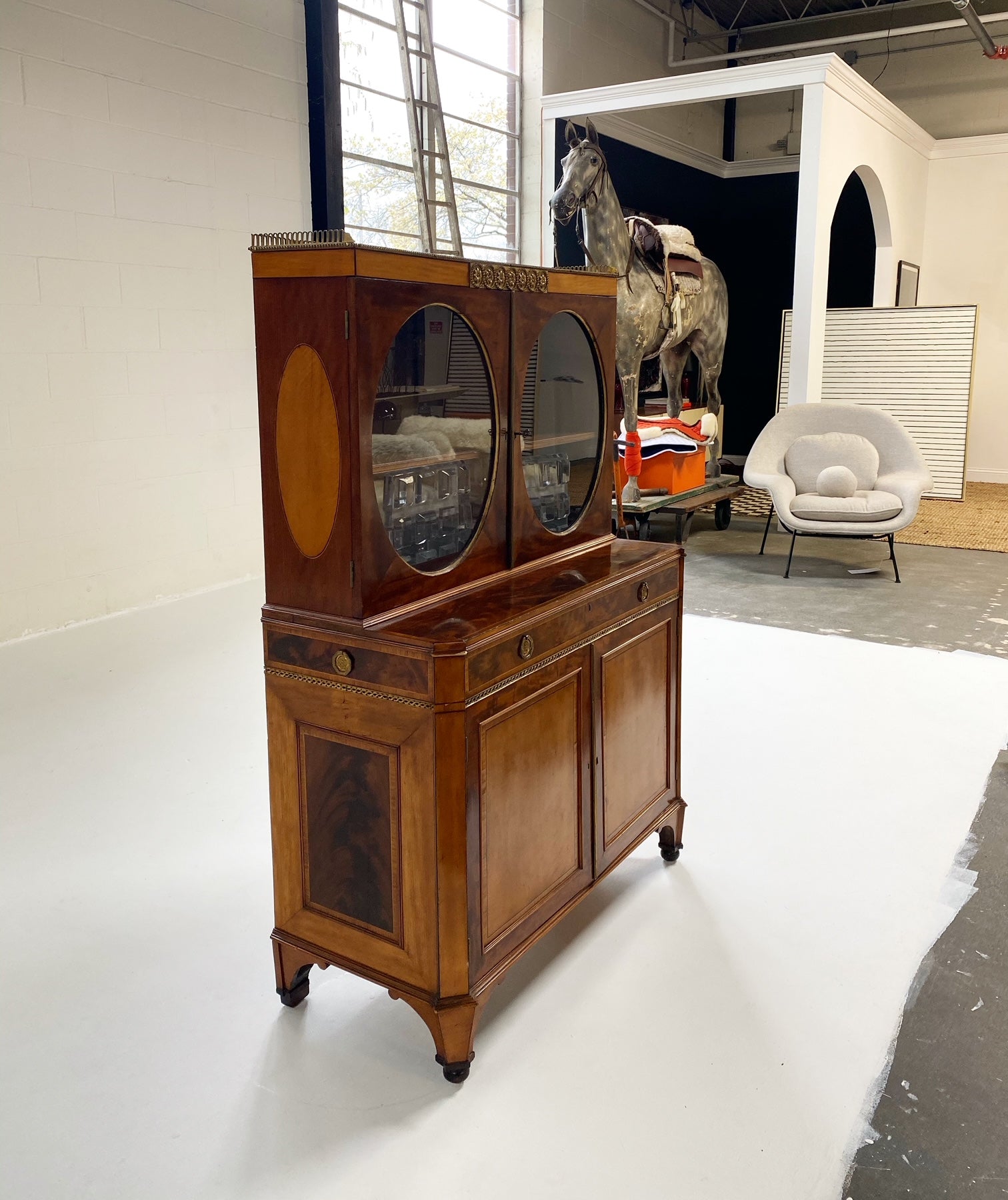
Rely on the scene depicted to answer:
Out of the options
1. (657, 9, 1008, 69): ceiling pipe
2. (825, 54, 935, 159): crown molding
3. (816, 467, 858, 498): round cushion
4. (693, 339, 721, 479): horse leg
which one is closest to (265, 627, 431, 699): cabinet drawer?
(816, 467, 858, 498): round cushion

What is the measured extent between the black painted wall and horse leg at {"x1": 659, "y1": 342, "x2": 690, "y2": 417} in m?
2.69

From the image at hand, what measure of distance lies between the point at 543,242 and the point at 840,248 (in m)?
4.57

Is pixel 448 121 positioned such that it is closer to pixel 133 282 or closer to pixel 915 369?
pixel 133 282

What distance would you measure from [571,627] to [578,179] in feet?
17.1

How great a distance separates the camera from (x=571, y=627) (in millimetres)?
2264

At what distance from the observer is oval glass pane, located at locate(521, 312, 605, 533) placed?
2.42 metres

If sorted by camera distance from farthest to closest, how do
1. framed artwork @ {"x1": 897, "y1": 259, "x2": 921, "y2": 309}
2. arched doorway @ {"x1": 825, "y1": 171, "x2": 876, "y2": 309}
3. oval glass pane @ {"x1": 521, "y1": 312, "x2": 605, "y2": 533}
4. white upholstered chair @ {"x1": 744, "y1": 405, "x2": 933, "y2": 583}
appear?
arched doorway @ {"x1": 825, "y1": 171, "x2": 876, "y2": 309}, framed artwork @ {"x1": 897, "y1": 259, "x2": 921, "y2": 309}, white upholstered chair @ {"x1": 744, "y1": 405, "x2": 933, "y2": 583}, oval glass pane @ {"x1": 521, "y1": 312, "x2": 605, "y2": 533}

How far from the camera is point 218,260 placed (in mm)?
5742

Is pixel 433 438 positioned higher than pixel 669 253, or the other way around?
pixel 669 253

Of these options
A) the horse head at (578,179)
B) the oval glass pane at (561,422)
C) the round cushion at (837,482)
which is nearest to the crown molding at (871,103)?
the horse head at (578,179)

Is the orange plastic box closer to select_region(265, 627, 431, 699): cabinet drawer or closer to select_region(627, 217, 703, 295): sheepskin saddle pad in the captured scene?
select_region(627, 217, 703, 295): sheepskin saddle pad

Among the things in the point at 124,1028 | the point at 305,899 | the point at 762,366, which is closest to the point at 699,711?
the point at 305,899

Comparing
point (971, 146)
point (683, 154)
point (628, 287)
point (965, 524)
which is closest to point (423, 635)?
point (628, 287)

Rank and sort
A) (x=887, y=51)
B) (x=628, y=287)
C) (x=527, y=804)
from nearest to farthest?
(x=527, y=804)
(x=628, y=287)
(x=887, y=51)
